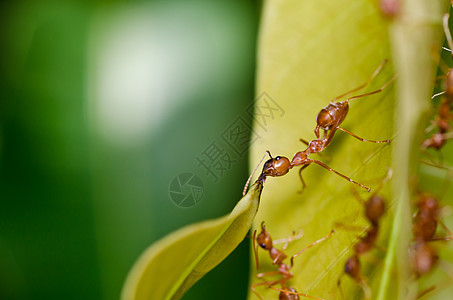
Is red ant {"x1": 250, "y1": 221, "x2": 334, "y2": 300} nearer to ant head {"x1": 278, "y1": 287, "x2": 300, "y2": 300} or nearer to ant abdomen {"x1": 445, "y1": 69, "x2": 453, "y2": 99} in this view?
ant head {"x1": 278, "y1": 287, "x2": 300, "y2": 300}

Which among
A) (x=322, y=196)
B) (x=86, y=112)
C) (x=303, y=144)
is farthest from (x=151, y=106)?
(x=322, y=196)

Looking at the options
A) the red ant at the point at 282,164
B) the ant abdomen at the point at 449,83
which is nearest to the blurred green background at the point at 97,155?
the red ant at the point at 282,164

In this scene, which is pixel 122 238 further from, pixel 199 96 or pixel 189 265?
pixel 189 265

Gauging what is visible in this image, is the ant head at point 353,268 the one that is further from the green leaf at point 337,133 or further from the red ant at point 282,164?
the red ant at point 282,164

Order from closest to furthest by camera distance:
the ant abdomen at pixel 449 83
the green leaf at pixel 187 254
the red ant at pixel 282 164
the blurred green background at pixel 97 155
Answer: the green leaf at pixel 187 254 < the ant abdomen at pixel 449 83 < the red ant at pixel 282 164 < the blurred green background at pixel 97 155

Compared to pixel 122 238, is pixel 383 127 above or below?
above

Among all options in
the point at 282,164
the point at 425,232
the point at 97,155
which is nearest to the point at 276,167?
the point at 282,164

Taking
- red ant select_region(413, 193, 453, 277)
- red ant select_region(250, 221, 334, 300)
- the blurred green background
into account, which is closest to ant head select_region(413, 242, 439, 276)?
red ant select_region(413, 193, 453, 277)
